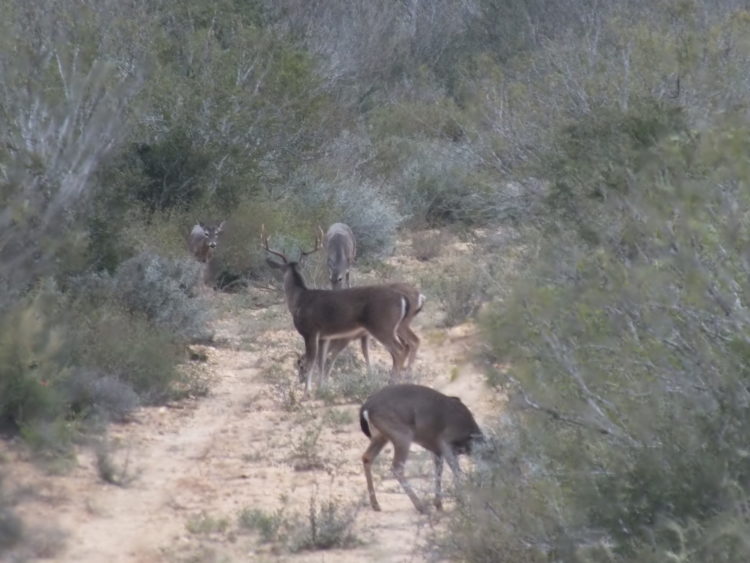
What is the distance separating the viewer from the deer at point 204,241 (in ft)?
58.3

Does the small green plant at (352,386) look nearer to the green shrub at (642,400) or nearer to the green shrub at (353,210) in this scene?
the green shrub at (642,400)

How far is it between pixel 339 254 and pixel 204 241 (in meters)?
2.01

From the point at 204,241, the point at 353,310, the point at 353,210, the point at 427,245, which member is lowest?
the point at 427,245

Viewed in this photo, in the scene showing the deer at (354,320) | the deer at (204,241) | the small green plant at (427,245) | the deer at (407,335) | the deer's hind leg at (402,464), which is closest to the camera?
the deer's hind leg at (402,464)

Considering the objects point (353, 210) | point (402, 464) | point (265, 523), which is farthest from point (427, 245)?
point (265, 523)

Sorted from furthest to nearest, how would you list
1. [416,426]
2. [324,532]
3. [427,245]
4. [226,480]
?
[427,245] < [226,480] < [416,426] < [324,532]

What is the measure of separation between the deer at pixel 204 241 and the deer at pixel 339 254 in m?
1.51

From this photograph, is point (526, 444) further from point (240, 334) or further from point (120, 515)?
point (240, 334)

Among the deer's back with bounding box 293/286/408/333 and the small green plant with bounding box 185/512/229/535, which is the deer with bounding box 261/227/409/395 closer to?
the deer's back with bounding box 293/286/408/333

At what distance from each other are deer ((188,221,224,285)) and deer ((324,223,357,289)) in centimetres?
151

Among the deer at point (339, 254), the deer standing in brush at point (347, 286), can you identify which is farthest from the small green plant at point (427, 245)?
the deer at point (339, 254)

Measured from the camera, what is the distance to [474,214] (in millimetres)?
19766

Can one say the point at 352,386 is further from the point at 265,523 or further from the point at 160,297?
the point at 265,523

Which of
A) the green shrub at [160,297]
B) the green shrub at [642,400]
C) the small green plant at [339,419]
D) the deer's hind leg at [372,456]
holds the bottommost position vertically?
the small green plant at [339,419]
